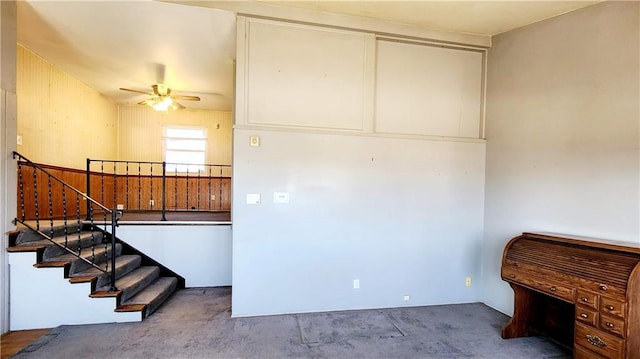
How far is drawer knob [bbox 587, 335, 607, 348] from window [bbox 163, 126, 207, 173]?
785cm

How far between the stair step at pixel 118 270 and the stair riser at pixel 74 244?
347mm

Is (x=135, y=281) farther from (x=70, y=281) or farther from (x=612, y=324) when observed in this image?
(x=612, y=324)

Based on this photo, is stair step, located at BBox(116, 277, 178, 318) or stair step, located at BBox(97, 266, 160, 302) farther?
stair step, located at BBox(97, 266, 160, 302)

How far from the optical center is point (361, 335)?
3033 mm

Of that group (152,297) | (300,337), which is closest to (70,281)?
(152,297)

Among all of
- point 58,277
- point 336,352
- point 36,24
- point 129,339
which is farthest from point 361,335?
point 36,24

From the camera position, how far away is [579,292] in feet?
7.76

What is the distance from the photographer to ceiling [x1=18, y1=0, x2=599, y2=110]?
322cm

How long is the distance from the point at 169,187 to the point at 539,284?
798cm

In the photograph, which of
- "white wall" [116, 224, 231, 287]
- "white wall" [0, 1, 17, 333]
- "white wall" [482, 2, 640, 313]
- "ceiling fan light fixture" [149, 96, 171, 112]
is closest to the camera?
"white wall" [482, 2, 640, 313]

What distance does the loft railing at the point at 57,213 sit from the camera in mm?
3338

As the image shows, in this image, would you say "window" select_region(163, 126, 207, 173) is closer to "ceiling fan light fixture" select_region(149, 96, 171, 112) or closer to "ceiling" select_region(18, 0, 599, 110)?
"ceiling fan light fixture" select_region(149, 96, 171, 112)

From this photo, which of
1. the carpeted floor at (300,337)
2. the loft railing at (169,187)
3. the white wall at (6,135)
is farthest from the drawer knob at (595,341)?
the loft railing at (169,187)

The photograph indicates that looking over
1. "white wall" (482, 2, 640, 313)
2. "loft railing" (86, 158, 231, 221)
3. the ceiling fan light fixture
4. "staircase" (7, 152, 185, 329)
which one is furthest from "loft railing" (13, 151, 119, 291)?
"white wall" (482, 2, 640, 313)
